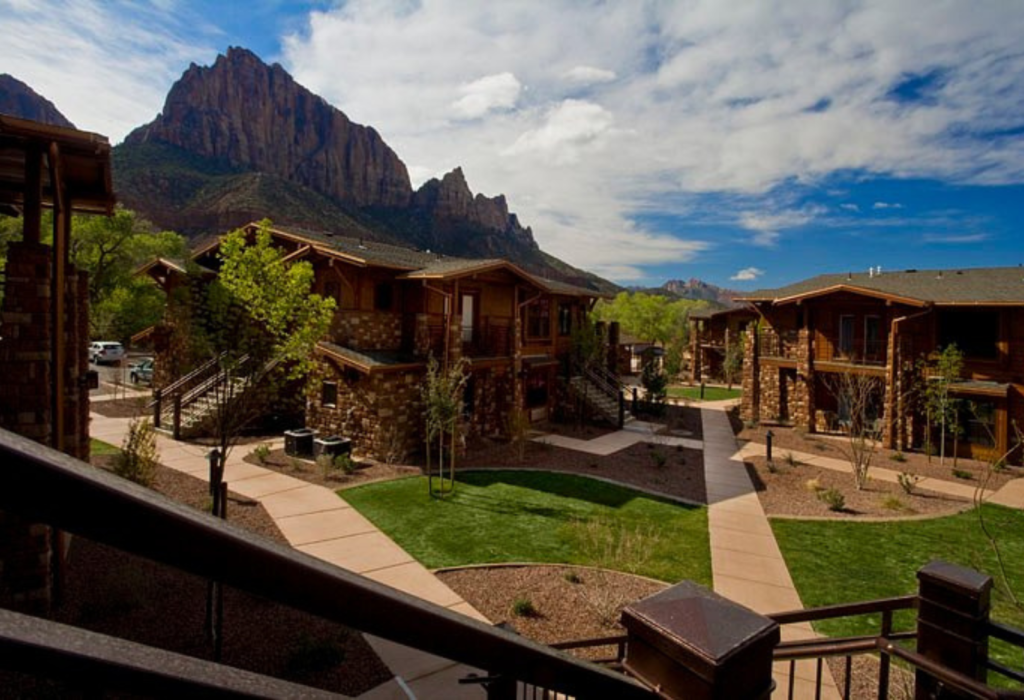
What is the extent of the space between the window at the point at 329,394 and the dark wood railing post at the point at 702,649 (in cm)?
1707

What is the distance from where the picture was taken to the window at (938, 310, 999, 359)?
2019 cm

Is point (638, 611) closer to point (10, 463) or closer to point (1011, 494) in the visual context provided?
point (10, 463)

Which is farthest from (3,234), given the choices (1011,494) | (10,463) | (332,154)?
(332,154)

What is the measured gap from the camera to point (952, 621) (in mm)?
3217

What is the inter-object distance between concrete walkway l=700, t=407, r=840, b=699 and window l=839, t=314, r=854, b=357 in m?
10.6

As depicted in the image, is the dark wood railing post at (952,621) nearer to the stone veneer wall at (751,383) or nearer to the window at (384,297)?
the window at (384,297)

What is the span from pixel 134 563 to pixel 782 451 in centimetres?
2030

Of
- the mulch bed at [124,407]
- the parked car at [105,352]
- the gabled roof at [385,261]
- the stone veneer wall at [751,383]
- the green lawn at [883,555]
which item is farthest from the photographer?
the parked car at [105,352]

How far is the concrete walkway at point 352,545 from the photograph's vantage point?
6.41 m

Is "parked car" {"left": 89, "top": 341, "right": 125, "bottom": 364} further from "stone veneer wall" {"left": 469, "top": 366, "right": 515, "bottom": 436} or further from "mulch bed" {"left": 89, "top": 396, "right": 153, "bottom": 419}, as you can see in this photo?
"stone veneer wall" {"left": 469, "top": 366, "right": 515, "bottom": 436}

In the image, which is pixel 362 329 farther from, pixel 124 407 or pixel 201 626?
pixel 124 407

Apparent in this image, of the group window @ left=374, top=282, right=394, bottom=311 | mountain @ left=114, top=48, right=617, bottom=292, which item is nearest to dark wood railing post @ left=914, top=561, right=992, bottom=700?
window @ left=374, top=282, right=394, bottom=311

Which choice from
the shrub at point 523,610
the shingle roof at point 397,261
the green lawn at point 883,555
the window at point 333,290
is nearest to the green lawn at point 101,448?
the window at point 333,290

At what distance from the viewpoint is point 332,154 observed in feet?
392
